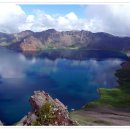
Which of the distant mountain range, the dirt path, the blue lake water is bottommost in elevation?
the dirt path

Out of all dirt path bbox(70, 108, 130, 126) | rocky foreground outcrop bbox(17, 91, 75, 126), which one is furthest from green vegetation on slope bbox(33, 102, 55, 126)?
dirt path bbox(70, 108, 130, 126)

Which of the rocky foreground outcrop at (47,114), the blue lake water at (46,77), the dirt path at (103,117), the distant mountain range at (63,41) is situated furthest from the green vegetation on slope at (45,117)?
the distant mountain range at (63,41)

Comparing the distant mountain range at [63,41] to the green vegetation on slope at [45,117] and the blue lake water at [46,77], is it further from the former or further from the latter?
the green vegetation on slope at [45,117]

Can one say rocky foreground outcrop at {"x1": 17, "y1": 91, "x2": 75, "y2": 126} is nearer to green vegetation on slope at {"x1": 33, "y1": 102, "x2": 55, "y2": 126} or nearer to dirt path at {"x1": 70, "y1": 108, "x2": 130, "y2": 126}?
green vegetation on slope at {"x1": 33, "y1": 102, "x2": 55, "y2": 126}

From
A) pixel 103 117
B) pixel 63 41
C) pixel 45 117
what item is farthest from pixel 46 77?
pixel 45 117

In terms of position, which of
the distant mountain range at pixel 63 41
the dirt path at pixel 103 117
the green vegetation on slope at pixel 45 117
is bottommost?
the dirt path at pixel 103 117
